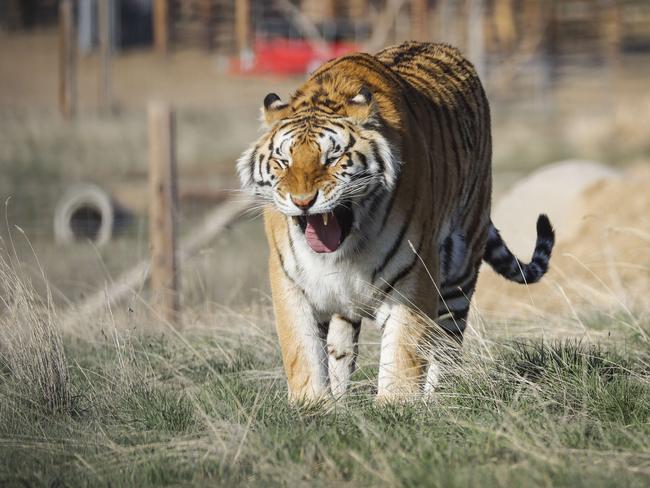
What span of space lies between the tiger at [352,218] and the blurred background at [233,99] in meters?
1.66

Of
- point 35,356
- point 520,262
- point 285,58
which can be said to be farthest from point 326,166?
point 285,58

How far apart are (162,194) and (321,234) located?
3827 mm

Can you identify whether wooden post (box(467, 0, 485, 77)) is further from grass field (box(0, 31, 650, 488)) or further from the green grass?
the green grass

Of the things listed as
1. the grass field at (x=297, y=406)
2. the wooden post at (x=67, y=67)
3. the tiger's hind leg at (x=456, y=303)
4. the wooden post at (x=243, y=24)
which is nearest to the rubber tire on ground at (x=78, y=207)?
the grass field at (x=297, y=406)

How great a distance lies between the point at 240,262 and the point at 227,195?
97.3 inches

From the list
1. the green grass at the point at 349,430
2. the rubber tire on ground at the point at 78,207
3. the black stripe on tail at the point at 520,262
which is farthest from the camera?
the rubber tire on ground at the point at 78,207

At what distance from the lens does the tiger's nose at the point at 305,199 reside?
153 inches

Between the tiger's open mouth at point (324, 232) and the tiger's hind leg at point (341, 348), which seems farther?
the tiger's hind leg at point (341, 348)

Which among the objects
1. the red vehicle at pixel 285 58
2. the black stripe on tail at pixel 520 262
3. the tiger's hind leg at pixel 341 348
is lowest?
the red vehicle at pixel 285 58

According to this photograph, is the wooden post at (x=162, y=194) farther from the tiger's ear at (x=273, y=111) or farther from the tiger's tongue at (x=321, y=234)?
the tiger's tongue at (x=321, y=234)

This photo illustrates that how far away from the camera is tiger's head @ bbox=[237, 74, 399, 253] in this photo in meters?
3.95

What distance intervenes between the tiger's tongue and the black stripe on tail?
1.22m

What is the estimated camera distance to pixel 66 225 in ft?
43.0

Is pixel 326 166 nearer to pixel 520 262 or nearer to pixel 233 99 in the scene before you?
pixel 520 262
